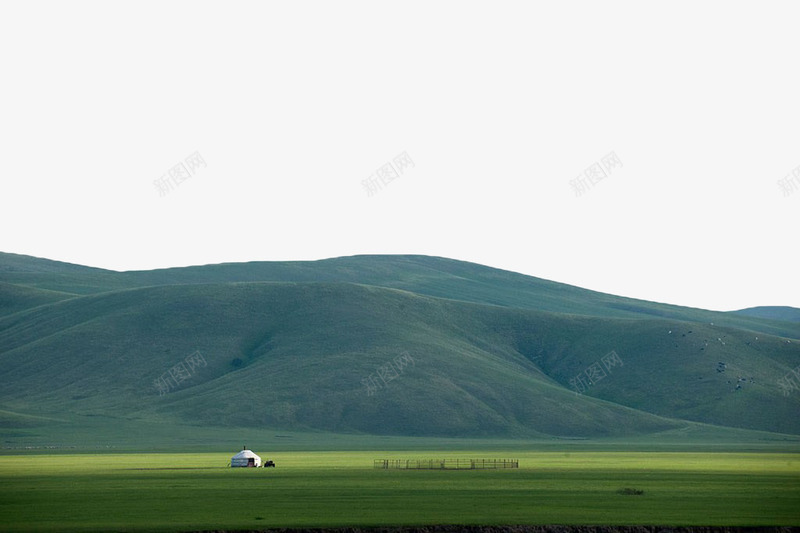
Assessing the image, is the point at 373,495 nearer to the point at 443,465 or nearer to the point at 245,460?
the point at 443,465

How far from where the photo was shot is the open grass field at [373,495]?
6178cm

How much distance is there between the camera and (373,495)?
74.8 m

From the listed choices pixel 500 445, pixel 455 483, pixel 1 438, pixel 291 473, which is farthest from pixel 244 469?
pixel 1 438

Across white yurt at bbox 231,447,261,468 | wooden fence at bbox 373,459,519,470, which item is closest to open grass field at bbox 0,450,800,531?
white yurt at bbox 231,447,261,468

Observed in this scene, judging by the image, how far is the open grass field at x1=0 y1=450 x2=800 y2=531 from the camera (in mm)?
61781

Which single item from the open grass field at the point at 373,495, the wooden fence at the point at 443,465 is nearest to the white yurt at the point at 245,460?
the open grass field at the point at 373,495

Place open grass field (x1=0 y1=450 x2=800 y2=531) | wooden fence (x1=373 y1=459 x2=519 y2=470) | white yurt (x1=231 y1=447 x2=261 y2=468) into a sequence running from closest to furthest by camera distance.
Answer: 1. open grass field (x1=0 y1=450 x2=800 y2=531)
2. wooden fence (x1=373 y1=459 x2=519 y2=470)
3. white yurt (x1=231 y1=447 x2=261 y2=468)

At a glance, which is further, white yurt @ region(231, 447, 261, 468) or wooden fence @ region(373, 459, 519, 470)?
white yurt @ region(231, 447, 261, 468)

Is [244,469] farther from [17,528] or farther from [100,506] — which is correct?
[17,528]

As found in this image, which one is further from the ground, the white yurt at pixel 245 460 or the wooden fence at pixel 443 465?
the white yurt at pixel 245 460

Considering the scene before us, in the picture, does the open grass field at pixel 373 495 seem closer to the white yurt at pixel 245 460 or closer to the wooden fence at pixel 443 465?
the white yurt at pixel 245 460

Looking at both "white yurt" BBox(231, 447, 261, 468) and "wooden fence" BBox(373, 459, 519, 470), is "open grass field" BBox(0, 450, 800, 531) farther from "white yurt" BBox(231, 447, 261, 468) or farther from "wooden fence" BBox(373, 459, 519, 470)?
"wooden fence" BBox(373, 459, 519, 470)

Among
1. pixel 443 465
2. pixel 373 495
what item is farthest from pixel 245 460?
pixel 373 495

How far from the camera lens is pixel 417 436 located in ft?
635
